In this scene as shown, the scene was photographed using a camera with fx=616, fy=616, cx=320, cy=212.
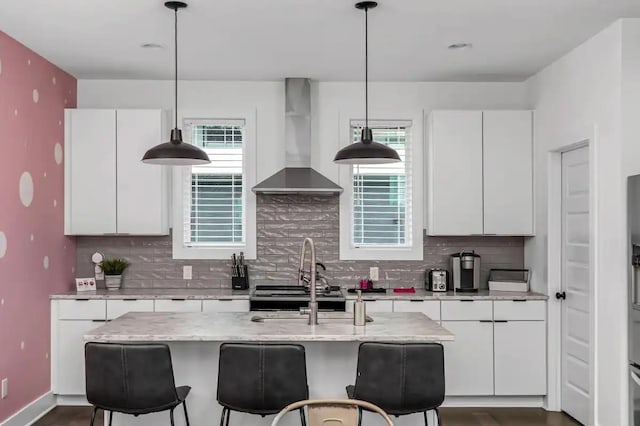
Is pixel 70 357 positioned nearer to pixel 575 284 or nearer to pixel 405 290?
pixel 405 290

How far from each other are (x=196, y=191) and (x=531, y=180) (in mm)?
2982

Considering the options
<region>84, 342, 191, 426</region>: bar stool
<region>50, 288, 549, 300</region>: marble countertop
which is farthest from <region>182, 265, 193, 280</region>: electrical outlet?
<region>84, 342, 191, 426</region>: bar stool

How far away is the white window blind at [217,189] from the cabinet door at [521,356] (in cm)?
243

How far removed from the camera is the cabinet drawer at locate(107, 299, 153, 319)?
5.00 meters

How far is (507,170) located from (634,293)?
76.3 inches

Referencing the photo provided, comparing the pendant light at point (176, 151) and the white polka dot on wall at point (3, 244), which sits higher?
the pendant light at point (176, 151)

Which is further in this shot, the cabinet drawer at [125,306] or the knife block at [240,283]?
the knife block at [240,283]

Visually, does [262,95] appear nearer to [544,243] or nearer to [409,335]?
[544,243]

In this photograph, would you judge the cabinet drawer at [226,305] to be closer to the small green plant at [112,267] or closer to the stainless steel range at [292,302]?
the stainless steel range at [292,302]

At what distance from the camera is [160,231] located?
529 centimetres

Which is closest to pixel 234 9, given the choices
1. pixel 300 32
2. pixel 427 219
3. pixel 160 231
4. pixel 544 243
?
pixel 300 32

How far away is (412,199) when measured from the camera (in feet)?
18.5

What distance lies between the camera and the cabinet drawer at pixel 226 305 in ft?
16.5

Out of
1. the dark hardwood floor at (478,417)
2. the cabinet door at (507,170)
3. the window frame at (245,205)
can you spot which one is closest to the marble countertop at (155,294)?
the window frame at (245,205)
